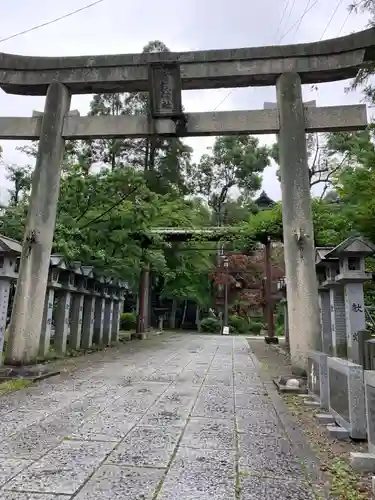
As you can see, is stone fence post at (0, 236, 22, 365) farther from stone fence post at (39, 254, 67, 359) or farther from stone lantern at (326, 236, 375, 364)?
stone lantern at (326, 236, 375, 364)

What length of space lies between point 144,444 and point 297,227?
4698 millimetres

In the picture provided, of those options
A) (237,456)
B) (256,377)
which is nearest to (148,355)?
(256,377)

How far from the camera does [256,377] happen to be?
764 cm

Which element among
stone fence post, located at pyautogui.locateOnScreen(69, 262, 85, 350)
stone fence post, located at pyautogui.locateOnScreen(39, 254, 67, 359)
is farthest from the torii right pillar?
stone fence post, located at pyautogui.locateOnScreen(69, 262, 85, 350)

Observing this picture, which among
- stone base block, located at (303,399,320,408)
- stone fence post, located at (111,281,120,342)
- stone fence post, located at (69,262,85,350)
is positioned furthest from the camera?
stone fence post, located at (111,281,120,342)

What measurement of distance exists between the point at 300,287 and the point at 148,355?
592 cm

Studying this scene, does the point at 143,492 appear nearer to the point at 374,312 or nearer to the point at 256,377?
the point at 256,377

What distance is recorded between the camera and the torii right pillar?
6713 mm

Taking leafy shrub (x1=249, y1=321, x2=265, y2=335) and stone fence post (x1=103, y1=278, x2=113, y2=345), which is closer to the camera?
stone fence post (x1=103, y1=278, x2=113, y2=345)

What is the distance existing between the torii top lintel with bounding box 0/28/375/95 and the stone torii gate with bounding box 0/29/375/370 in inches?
0.7

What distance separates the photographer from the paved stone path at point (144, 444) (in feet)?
8.79

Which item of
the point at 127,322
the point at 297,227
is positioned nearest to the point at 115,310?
the point at 127,322

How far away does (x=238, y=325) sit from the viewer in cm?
2878

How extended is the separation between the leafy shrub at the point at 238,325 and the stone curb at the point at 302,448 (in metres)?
23.0
